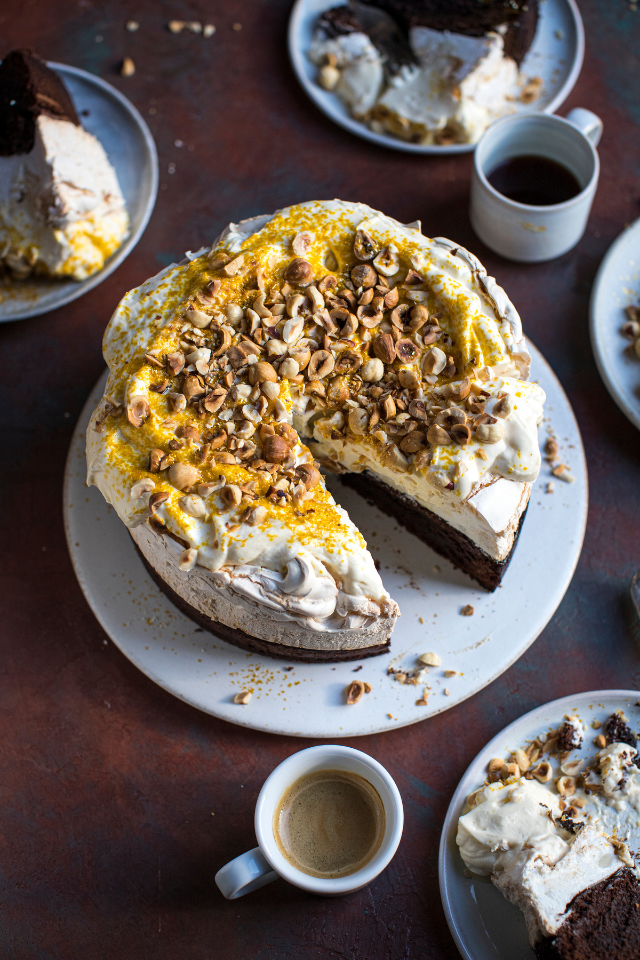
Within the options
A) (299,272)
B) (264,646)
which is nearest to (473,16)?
(299,272)

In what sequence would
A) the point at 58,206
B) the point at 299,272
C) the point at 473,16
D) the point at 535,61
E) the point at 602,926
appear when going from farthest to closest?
the point at 535,61
the point at 473,16
the point at 58,206
the point at 299,272
the point at 602,926

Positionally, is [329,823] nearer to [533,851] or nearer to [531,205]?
[533,851]

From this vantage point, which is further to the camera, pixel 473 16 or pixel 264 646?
pixel 473 16

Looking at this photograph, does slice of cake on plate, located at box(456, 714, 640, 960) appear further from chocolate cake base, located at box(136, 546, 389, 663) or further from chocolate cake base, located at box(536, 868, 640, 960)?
chocolate cake base, located at box(136, 546, 389, 663)

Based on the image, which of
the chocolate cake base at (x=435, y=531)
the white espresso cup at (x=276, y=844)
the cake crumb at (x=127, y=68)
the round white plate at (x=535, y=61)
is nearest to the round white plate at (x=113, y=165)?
the cake crumb at (x=127, y=68)

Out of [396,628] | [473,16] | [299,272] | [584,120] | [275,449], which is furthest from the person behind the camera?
[473,16]

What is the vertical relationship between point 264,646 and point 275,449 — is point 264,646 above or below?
below
